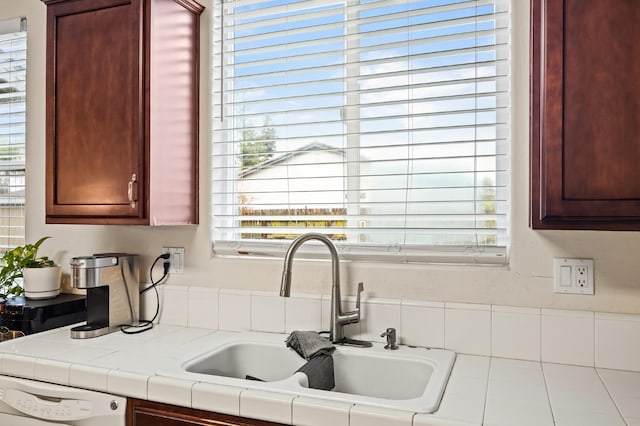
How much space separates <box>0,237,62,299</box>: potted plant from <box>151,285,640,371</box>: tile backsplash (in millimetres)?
512

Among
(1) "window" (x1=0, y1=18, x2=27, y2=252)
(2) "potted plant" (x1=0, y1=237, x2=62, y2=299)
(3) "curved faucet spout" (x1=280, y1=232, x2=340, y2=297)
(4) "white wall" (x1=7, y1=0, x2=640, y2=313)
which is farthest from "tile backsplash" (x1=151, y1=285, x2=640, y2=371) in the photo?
(1) "window" (x1=0, y1=18, x2=27, y2=252)

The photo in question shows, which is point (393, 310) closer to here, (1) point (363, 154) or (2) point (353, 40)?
(1) point (363, 154)

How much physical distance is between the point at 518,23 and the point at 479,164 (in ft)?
1.58

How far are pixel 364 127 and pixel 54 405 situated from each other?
1.39 metres

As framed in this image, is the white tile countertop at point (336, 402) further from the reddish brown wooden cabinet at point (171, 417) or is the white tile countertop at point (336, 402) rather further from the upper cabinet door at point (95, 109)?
the upper cabinet door at point (95, 109)

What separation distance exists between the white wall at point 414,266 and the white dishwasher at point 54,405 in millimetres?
689

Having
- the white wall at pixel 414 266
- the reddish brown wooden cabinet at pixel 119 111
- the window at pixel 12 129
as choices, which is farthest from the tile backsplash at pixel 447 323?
the window at pixel 12 129

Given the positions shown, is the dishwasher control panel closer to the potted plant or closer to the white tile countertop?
the white tile countertop

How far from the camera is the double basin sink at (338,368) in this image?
1405 millimetres

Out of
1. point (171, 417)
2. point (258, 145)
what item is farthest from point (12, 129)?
point (171, 417)

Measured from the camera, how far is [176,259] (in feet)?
7.04

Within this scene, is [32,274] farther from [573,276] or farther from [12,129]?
[573,276]

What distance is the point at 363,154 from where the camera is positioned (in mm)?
1920

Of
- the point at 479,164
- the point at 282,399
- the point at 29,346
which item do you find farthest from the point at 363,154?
the point at 29,346
